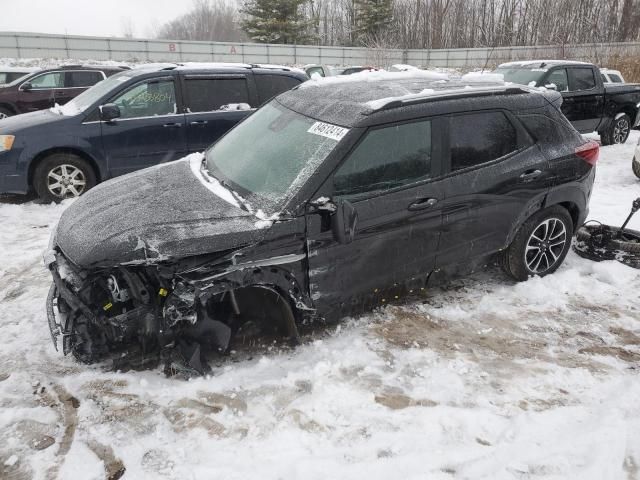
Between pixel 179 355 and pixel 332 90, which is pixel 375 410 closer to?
pixel 179 355

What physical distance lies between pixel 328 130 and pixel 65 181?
481 cm

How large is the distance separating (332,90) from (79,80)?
433 inches

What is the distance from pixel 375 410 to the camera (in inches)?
116

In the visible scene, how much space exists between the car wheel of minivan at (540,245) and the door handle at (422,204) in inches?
45.8

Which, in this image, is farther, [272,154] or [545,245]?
[545,245]

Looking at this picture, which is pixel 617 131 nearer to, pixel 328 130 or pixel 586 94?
pixel 586 94

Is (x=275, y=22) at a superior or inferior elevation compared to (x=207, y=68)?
superior

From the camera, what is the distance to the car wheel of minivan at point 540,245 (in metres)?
4.30

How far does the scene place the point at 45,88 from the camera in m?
12.3

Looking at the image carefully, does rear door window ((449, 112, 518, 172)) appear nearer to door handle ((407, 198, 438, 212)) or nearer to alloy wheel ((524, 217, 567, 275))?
door handle ((407, 198, 438, 212))

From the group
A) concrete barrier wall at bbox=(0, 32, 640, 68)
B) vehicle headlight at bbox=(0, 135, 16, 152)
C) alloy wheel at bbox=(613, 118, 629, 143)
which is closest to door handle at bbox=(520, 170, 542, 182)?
vehicle headlight at bbox=(0, 135, 16, 152)

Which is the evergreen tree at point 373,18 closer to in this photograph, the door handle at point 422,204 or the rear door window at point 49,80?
the rear door window at point 49,80

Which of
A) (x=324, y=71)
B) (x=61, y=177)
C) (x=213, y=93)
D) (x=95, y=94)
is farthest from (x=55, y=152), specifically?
(x=324, y=71)

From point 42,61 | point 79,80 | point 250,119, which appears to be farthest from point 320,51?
point 250,119
